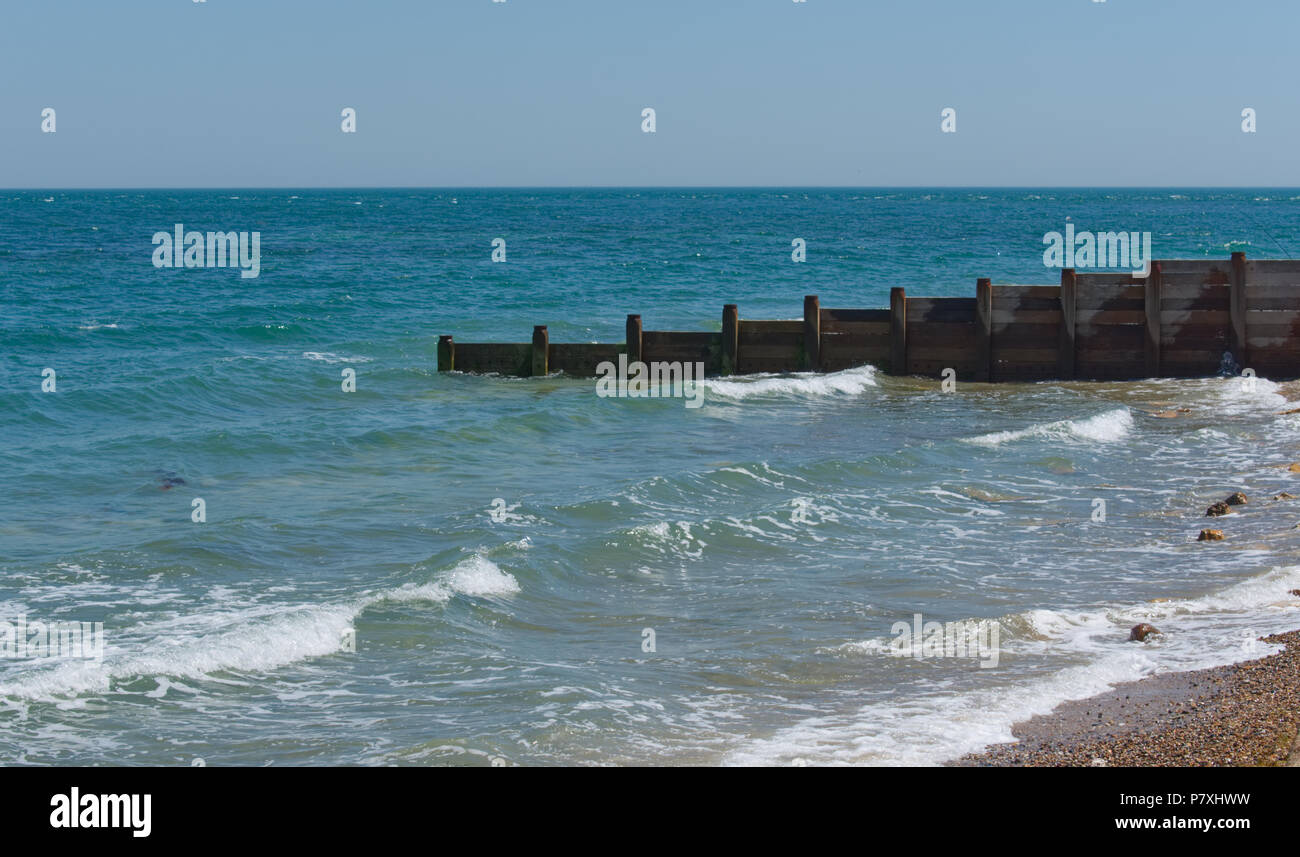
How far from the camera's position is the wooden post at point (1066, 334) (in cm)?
2423

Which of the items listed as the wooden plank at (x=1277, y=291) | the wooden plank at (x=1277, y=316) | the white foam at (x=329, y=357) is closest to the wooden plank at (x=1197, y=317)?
the wooden plank at (x=1277, y=316)

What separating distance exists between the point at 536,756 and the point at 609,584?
440 centimetres

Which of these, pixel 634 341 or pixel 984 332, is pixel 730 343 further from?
pixel 984 332

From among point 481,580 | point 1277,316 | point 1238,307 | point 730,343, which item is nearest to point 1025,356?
point 1238,307

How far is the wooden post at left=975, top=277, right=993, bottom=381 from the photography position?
24.5m

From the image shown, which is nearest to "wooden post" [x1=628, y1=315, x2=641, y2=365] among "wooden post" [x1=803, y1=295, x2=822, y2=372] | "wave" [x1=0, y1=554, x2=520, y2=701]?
"wooden post" [x1=803, y1=295, x2=822, y2=372]

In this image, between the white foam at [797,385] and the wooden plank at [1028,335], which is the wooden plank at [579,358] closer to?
the white foam at [797,385]

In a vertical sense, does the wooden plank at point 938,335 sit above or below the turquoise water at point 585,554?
above

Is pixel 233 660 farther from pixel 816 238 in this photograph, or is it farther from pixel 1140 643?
pixel 816 238

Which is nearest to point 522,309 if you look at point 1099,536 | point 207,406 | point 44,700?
point 207,406

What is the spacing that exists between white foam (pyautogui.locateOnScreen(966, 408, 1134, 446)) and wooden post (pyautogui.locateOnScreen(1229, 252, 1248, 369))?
4.45m

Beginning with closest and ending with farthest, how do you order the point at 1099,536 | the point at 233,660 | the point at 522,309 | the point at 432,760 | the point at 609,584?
the point at 432,760, the point at 233,660, the point at 609,584, the point at 1099,536, the point at 522,309

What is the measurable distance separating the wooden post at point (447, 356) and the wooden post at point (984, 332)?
34.9ft

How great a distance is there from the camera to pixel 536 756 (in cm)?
882
